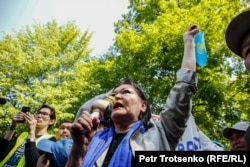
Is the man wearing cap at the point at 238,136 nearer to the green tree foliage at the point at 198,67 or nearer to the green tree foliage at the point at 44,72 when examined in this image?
the green tree foliage at the point at 198,67

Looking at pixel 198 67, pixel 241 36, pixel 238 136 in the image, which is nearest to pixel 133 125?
pixel 241 36

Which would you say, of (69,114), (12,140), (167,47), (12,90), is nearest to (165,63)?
(167,47)

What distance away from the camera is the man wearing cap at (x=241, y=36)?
6.11 feet

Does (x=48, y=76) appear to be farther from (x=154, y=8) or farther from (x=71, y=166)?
(x=71, y=166)

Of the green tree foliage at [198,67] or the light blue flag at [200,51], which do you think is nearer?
the light blue flag at [200,51]

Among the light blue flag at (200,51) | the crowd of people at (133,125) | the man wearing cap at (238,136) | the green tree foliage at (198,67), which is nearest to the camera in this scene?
the crowd of people at (133,125)

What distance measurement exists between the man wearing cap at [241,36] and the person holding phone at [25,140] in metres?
2.17

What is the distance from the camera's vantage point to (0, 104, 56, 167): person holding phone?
3.27 metres

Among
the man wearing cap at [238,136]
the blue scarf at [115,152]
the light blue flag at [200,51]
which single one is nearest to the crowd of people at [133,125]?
the blue scarf at [115,152]

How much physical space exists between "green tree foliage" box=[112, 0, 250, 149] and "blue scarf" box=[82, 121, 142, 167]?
8.87 metres

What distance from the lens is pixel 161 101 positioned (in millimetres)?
11656

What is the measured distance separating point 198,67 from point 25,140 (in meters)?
8.17

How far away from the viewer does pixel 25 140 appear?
12.5ft

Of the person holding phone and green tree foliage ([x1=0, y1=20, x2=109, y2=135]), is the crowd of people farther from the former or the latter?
green tree foliage ([x1=0, y1=20, x2=109, y2=135])
